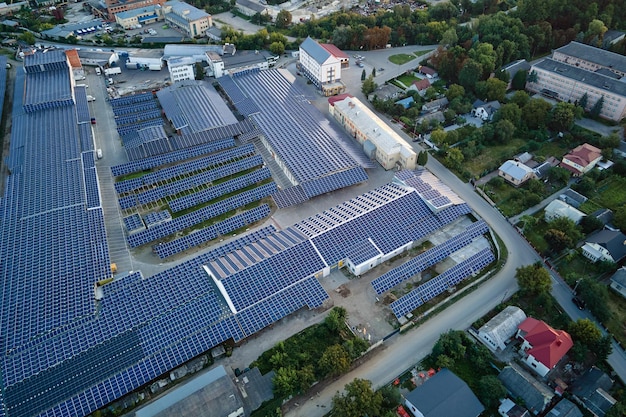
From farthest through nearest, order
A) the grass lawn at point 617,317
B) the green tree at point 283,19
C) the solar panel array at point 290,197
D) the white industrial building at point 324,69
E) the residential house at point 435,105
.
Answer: the green tree at point 283,19 → the white industrial building at point 324,69 → the residential house at point 435,105 → the solar panel array at point 290,197 → the grass lawn at point 617,317

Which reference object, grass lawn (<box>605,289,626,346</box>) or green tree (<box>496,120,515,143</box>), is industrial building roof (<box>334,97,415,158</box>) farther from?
grass lawn (<box>605,289,626,346</box>)

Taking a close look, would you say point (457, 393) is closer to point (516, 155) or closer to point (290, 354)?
point (290, 354)

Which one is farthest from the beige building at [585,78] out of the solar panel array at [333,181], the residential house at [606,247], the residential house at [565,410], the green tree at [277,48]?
the residential house at [565,410]

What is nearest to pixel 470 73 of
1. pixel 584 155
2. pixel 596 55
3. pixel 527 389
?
pixel 584 155

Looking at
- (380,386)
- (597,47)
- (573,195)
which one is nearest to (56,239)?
(380,386)

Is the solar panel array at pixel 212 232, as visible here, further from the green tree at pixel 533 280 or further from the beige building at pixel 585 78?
the beige building at pixel 585 78

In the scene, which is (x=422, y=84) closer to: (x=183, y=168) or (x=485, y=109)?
(x=485, y=109)

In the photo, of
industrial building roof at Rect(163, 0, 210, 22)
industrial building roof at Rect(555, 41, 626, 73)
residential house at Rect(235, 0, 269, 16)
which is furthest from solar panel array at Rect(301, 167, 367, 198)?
residential house at Rect(235, 0, 269, 16)
